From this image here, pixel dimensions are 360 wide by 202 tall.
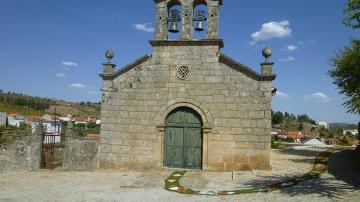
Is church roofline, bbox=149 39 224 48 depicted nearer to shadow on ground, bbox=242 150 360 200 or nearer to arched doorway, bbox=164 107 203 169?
arched doorway, bbox=164 107 203 169

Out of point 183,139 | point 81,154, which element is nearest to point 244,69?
point 183,139

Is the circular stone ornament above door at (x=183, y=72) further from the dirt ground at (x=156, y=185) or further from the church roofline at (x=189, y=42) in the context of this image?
the dirt ground at (x=156, y=185)

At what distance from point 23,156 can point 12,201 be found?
6100 millimetres

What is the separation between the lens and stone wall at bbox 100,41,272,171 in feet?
44.2

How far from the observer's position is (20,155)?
15148mm

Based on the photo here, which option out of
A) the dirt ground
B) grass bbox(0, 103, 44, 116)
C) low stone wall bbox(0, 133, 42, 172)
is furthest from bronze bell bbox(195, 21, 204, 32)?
grass bbox(0, 103, 44, 116)

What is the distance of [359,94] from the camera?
15.9 meters

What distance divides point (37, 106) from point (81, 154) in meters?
113

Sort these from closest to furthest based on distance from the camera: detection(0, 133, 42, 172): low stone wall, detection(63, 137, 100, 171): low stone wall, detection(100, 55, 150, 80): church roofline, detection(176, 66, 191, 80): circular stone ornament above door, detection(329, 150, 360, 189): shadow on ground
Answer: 1. detection(329, 150, 360, 189): shadow on ground
2. detection(176, 66, 191, 80): circular stone ornament above door
3. detection(100, 55, 150, 80): church roofline
4. detection(63, 137, 100, 171): low stone wall
5. detection(0, 133, 42, 172): low stone wall

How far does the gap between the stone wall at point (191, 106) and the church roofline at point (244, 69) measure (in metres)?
0.09

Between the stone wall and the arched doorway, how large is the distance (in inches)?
10.7

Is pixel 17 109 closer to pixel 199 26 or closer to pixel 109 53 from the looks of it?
pixel 109 53

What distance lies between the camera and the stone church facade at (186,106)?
13.5m

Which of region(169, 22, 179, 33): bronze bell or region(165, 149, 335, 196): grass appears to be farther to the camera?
region(169, 22, 179, 33): bronze bell
